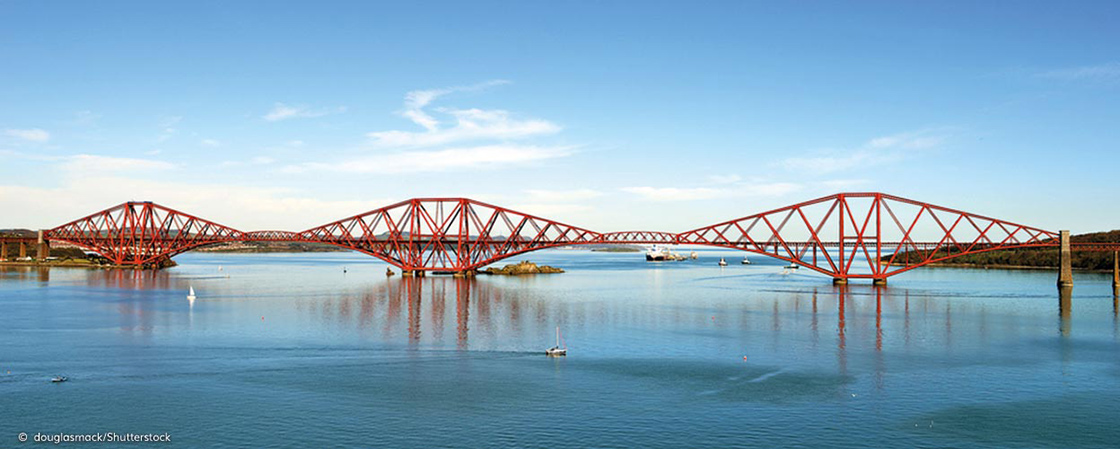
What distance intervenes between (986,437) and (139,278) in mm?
126325

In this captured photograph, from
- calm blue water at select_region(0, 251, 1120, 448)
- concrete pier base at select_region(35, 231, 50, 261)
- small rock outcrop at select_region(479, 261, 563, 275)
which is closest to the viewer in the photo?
calm blue water at select_region(0, 251, 1120, 448)

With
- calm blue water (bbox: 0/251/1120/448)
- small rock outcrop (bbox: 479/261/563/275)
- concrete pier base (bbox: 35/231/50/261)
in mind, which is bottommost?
calm blue water (bbox: 0/251/1120/448)

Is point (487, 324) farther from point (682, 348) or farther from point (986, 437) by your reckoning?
point (986, 437)

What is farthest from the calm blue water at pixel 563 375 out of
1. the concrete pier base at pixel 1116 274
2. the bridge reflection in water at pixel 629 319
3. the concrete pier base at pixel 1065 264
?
the concrete pier base at pixel 1065 264

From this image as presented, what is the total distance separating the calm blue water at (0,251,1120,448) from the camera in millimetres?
29219

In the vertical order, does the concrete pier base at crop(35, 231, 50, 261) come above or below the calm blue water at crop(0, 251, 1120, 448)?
above

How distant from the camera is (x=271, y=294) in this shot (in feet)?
307

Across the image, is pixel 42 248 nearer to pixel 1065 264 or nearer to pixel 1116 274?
pixel 1065 264

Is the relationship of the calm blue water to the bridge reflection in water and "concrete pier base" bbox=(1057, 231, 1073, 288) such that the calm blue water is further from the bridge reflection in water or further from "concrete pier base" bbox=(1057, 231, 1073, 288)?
"concrete pier base" bbox=(1057, 231, 1073, 288)

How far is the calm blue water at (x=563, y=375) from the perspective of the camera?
29219 millimetres

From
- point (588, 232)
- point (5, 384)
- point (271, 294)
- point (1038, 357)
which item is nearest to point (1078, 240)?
point (588, 232)

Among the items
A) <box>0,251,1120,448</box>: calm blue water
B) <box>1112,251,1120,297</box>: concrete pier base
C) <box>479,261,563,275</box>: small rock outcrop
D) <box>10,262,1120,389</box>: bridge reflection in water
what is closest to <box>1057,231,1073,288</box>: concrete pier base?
<box>1112,251,1120,297</box>: concrete pier base

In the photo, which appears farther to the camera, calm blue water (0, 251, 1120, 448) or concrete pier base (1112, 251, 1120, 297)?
concrete pier base (1112, 251, 1120, 297)

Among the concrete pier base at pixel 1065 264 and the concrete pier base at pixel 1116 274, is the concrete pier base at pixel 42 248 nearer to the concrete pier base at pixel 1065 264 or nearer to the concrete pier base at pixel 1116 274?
the concrete pier base at pixel 1065 264
